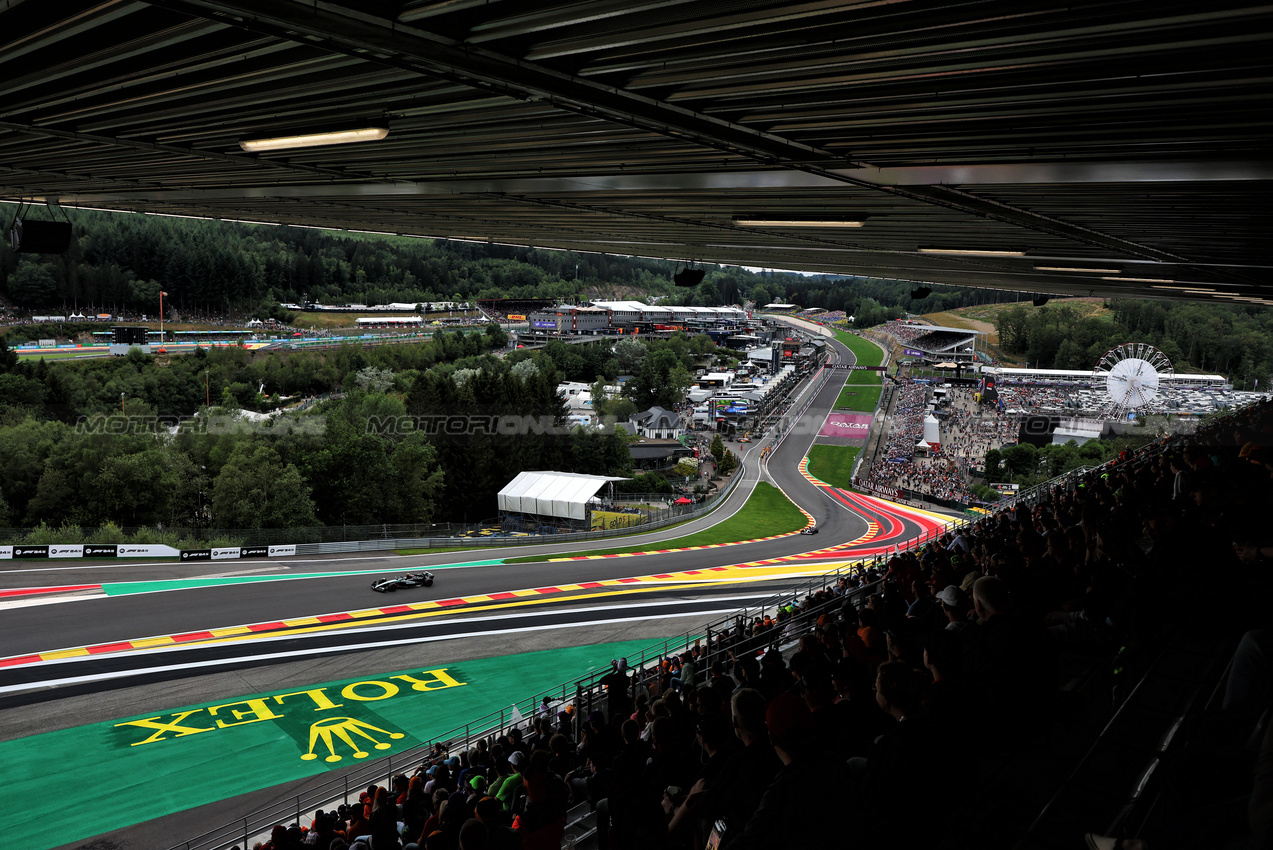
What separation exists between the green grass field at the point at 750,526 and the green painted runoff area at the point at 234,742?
10.4 m

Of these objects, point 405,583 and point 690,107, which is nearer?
point 690,107

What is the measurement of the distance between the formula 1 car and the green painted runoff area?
5629mm

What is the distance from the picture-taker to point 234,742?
12.7m

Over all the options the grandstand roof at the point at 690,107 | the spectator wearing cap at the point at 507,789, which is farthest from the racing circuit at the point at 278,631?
the grandstand roof at the point at 690,107

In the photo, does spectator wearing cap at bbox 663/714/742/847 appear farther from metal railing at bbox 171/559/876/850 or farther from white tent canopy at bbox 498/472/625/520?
white tent canopy at bbox 498/472/625/520

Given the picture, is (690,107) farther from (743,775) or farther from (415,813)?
(415,813)

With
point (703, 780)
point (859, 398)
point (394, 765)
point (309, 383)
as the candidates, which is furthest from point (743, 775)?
point (859, 398)

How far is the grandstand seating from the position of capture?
7.72ft

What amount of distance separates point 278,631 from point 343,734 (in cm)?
609

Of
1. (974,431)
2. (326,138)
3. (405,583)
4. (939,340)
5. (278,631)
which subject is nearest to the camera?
(326,138)

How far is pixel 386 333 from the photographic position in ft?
347

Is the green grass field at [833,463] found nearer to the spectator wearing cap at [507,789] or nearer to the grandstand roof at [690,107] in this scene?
the grandstand roof at [690,107]

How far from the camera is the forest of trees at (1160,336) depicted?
85750 mm

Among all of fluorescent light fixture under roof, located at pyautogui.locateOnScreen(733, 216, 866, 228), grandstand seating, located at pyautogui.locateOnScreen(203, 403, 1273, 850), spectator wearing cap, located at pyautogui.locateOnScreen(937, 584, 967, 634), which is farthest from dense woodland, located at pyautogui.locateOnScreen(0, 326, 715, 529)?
spectator wearing cap, located at pyautogui.locateOnScreen(937, 584, 967, 634)
